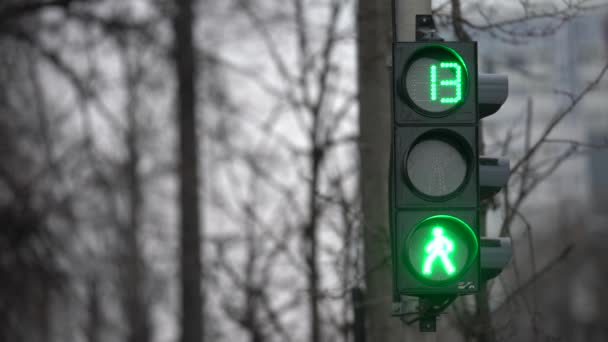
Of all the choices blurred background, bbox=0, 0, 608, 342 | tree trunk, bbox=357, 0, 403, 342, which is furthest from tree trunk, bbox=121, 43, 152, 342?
tree trunk, bbox=357, 0, 403, 342

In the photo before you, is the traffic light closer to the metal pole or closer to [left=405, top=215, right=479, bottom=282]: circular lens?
[left=405, top=215, right=479, bottom=282]: circular lens

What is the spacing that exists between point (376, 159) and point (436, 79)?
357 cm

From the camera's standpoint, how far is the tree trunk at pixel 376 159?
348 inches

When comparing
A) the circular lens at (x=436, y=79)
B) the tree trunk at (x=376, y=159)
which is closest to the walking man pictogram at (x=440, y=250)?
the circular lens at (x=436, y=79)

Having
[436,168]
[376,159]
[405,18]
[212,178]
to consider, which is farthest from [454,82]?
[212,178]

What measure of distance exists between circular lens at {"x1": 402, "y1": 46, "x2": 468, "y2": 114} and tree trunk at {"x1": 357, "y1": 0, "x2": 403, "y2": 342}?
335 cm

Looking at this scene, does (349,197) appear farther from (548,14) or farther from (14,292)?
(14,292)

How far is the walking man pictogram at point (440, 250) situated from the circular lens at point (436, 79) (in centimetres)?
61

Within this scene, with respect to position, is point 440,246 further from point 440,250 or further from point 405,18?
point 405,18

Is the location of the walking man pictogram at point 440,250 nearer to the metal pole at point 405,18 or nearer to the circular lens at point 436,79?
the circular lens at point 436,79

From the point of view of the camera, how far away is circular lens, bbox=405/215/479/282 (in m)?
5.29

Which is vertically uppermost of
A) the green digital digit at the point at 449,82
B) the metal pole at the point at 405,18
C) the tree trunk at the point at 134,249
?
the metal pole at the point at 405,18

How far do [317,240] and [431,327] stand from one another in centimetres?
620

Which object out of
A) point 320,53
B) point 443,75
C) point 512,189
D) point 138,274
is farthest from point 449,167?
point 138,274
